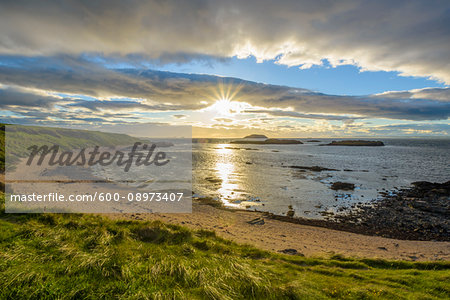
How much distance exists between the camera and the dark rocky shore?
63.3ft

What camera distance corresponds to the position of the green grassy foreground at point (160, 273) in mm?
5215

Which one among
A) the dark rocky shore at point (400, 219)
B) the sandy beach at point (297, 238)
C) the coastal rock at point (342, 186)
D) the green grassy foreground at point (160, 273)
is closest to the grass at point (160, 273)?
the green grassy foreground at point (160, 273)

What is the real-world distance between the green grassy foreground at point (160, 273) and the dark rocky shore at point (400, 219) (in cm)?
1014

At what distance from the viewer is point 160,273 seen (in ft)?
21.4

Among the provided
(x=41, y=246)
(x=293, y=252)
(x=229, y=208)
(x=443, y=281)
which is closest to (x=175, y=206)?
(x=229, y=208)

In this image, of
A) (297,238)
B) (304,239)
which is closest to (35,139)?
(297,238)

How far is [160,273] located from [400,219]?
26.5m

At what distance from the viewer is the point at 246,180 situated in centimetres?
4341

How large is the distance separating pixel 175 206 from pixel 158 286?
2082 cm

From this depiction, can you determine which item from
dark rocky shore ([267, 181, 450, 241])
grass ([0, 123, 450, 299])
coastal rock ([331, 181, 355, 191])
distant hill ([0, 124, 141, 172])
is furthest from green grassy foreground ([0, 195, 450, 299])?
distant hill ([0, 124, 141, 172])

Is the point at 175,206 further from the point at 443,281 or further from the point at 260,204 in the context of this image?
the point at 443,281

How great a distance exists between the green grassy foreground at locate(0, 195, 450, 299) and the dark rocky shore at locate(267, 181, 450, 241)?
399 inches

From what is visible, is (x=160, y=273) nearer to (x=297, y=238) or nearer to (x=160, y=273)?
(x=160, y=273)

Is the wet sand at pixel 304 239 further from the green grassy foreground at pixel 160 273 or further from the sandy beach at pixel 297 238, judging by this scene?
the green grassy foreground at pixel 160 273
